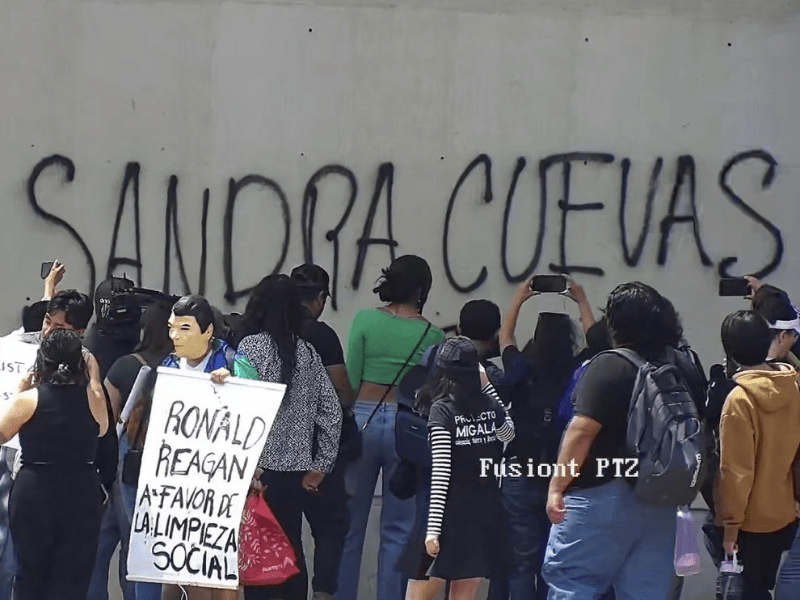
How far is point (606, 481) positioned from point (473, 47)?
10.8ft

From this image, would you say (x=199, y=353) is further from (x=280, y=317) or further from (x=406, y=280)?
(x=406, y=280)

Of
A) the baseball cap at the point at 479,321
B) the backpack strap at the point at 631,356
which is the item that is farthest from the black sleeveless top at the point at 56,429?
the backpack strap at the point at 631,356

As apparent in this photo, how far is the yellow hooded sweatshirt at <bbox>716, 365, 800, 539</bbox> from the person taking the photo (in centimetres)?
566

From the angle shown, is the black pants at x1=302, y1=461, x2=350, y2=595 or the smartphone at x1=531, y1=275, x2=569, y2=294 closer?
the black pants at x1=302, y1=461, x2=350, y2=595

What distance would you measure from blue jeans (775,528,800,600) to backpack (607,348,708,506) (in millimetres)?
1219

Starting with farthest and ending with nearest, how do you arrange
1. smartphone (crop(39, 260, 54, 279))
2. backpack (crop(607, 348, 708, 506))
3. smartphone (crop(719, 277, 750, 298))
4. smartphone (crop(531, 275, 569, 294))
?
1. smartphone (crop(39, 260, 54, 279))
2. smartphone (crop(531, 275, 569, 294))
3. smartphone (crop(719, 277, 750, 298))
4. backpack (crop(607, 348, 708, 506))

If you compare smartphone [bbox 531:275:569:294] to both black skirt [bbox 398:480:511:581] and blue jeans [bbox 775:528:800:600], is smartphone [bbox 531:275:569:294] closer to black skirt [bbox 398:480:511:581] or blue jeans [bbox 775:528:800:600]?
black skirt [bbox 398:480:511:581]

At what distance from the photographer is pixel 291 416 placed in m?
6.00

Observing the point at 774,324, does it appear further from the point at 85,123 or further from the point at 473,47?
the point at 85,123

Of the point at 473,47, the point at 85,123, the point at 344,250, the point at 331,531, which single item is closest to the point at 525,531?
the point at 331,531

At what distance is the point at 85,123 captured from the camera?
7945 millimetres

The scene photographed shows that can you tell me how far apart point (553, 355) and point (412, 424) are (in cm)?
69

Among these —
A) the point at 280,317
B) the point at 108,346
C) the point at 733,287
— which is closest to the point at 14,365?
the point at 108,346

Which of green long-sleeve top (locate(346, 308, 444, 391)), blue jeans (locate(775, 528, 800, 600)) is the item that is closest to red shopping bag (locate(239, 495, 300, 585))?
green long-sleeve top (locate(346, 308, 444, 391))
